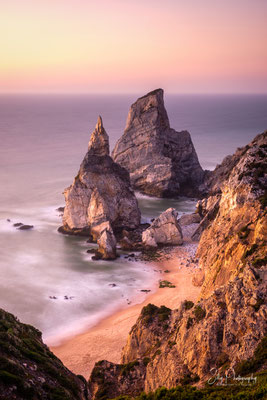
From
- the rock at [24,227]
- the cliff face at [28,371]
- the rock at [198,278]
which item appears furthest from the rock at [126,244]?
the cliff face at [28,371]

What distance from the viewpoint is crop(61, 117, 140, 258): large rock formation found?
151 ft

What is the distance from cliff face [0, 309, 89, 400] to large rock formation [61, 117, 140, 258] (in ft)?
85.8

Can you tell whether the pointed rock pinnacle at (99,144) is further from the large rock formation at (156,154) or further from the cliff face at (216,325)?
the cliff face at (216,325)

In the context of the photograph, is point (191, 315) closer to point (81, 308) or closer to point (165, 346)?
point (165, 346)

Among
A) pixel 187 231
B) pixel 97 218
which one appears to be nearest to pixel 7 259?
pixel 97 218

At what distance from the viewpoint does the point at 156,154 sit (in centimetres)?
6512

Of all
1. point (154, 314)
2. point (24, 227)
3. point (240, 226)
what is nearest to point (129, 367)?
point (154, 314)

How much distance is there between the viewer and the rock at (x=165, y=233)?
43438mm

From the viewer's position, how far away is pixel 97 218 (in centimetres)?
4569

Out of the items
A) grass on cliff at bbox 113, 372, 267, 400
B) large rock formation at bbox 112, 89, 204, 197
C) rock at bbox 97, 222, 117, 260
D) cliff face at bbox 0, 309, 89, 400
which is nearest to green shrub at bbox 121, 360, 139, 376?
cliff face at bbox 0, 309, 89, 400

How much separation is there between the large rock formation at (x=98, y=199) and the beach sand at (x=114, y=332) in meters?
9.54

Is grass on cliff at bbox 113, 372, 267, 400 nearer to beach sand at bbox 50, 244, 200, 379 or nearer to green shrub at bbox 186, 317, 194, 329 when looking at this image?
green shrub at bbox 186, 317, 194, 329

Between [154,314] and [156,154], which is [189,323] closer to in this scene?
[154,314]

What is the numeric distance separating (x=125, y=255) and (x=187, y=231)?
317 inches
